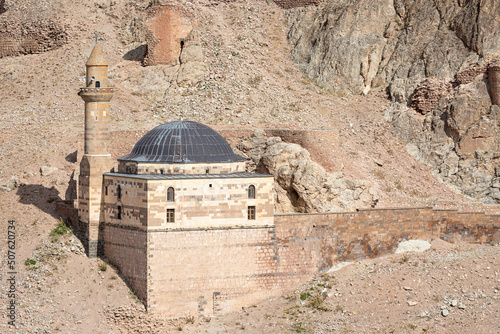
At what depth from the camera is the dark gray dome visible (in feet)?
165

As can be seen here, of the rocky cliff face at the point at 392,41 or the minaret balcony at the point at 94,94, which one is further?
the rocky cliff face at the point at 392,41

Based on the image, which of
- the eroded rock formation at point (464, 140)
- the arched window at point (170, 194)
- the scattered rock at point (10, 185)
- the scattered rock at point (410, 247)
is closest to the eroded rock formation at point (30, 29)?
the scattered rock at point (10, 185)

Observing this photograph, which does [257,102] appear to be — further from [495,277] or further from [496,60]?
[495,277]

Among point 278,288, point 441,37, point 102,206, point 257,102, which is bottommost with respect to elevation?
point 278,288

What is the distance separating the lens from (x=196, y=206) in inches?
1934

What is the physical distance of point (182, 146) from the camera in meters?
50.7

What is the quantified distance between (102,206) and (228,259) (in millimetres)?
6977

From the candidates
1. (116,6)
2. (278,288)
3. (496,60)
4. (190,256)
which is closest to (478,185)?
(496,60)

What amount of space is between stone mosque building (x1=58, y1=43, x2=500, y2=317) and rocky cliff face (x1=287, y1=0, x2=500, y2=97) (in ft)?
51.1

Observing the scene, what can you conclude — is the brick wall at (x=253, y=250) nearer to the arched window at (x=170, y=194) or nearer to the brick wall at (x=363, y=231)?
the brick wall at (x=363, y=231)

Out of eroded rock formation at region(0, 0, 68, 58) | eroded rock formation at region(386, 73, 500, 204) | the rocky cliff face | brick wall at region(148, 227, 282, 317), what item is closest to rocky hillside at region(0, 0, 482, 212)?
eroded rock formation at region(0, 0, 68, 58)

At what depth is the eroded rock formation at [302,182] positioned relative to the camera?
56.3 meters

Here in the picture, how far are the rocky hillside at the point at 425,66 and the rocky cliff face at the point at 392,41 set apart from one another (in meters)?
0.06

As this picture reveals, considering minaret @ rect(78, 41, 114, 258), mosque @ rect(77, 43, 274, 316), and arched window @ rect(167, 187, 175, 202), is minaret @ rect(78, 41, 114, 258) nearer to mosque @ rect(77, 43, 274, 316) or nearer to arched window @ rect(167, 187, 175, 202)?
mosque @ rect(77, 43, 274, 316)
